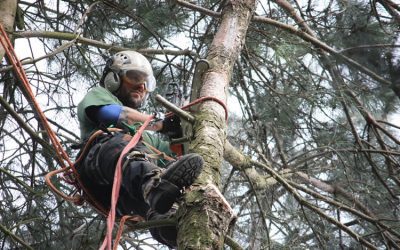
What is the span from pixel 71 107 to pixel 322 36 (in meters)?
1.83

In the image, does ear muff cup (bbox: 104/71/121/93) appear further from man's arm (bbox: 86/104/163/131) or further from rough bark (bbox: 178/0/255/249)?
rough bark (bbox: 178/0/255/249)

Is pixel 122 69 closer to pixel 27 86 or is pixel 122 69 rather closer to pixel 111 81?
pixel 111 81

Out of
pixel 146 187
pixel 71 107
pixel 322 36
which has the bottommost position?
pixel 146 187

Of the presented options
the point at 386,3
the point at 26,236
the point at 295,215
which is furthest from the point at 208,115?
the point at 26,236

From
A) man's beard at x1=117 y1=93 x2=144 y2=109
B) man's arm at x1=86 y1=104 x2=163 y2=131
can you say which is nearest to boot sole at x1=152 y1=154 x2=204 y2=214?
man's arm at x1=86 y1=104 x2=163 y2=131

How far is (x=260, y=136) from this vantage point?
14.4 ft

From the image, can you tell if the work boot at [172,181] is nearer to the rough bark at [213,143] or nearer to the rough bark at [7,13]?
the rough bark at [213,143]

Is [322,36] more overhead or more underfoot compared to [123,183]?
more overhead

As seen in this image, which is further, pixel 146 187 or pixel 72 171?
pixel 72 171

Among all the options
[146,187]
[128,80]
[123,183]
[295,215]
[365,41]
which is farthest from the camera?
[295,215]

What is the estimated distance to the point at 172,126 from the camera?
9.44ft

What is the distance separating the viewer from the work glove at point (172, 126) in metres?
2.86

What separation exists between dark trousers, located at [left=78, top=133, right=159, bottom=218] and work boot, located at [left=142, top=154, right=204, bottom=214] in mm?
100

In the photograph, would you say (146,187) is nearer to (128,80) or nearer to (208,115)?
(208,115)
